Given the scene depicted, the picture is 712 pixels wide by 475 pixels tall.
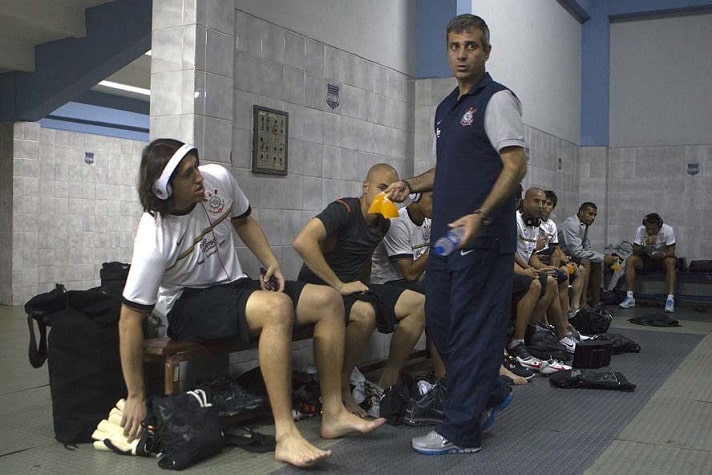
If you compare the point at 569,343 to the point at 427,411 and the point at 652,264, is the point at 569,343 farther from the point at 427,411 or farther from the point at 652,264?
the point at 652,264

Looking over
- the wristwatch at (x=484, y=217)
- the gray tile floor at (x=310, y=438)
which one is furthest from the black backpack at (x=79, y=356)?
the wristwatch at (x=484, y=217)

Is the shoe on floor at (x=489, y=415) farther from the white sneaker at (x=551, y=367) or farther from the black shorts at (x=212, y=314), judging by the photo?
the white sneaker at (x=551, y=367)

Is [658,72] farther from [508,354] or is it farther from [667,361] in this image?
[508,354]

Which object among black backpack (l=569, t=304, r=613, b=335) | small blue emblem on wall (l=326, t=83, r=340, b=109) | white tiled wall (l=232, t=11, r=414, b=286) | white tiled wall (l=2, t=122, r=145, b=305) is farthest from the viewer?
white tiled wall (l=2, t=122, r=145, b=305)

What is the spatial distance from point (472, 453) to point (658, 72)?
7731mm

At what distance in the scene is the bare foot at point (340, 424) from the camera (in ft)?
9.91

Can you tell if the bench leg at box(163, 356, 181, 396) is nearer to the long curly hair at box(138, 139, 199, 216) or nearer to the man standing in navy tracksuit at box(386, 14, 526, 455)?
the long curly hair at box(138, 139, 199, 216)

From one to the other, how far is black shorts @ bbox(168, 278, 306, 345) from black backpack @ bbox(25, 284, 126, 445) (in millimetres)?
262

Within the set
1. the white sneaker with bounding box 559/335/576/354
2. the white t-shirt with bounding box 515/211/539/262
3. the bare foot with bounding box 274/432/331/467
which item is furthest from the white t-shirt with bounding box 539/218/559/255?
the bare foot with bounding box 274/432/331/467

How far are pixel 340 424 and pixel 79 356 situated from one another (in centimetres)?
107

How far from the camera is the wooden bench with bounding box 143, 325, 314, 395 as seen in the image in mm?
2904

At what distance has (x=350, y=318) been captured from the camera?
344cm

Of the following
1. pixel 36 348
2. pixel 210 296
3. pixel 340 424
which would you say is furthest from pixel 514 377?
pixel 36 348

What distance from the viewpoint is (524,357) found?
471cm
